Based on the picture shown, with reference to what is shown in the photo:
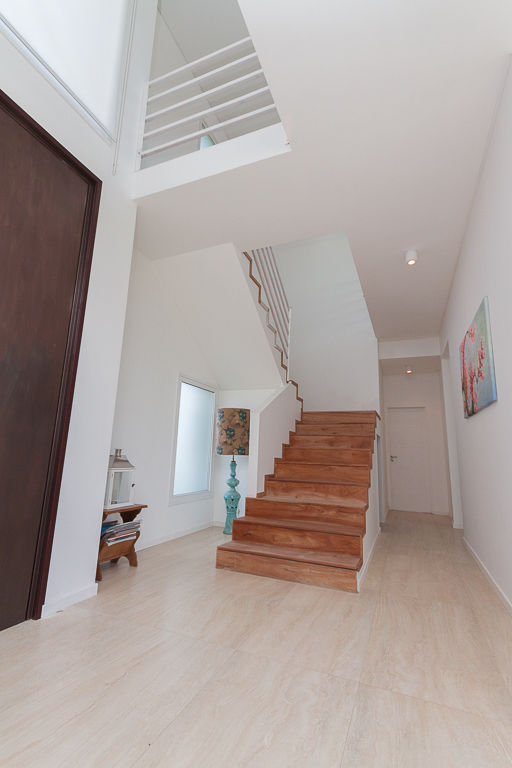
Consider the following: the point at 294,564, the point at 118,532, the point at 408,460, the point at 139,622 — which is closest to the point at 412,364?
the point at 408,460

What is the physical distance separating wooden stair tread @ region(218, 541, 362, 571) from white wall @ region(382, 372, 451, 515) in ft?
13.7

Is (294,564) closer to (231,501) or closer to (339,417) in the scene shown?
(231,501)

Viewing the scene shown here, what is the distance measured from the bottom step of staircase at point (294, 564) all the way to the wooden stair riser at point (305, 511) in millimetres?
Result: 402

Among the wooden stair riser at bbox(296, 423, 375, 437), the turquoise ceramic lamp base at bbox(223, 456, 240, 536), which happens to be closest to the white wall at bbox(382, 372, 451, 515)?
the wooden stair riser at bbox(296, 423, 375, 437)

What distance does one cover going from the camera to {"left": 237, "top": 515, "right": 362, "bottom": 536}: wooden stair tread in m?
2.80

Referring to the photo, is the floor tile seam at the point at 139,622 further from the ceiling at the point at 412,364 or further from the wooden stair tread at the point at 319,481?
the ceiling at the point at 412,364

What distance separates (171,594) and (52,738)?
1.16m

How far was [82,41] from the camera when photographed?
2.40m

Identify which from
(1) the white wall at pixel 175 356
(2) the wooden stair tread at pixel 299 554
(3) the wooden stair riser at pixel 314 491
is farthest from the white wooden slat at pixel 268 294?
(2) the wooden stair tread at pixel 299 554

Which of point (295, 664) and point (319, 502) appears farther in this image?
point (319, 502)

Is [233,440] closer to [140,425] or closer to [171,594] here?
[140,425]

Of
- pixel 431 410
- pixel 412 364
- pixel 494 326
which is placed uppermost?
pixel 412 364

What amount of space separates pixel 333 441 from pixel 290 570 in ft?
6.56

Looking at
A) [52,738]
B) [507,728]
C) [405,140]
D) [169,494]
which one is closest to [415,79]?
[405,140]
